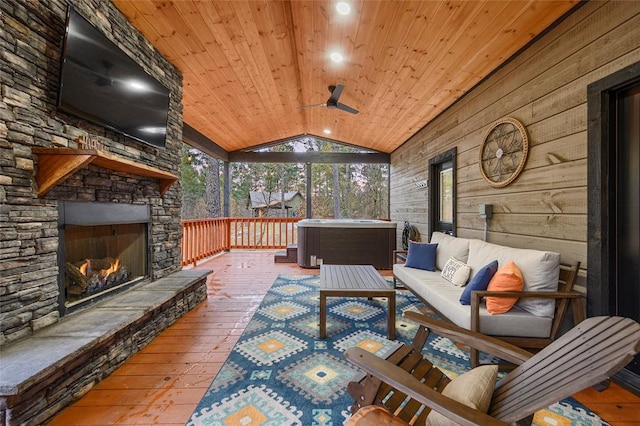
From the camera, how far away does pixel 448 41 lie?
249 centimetres

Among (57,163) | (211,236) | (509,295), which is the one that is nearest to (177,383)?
(57,163)

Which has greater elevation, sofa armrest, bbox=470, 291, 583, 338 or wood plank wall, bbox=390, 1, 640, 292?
wood plank wall, bbox=390, 1, 640, 292

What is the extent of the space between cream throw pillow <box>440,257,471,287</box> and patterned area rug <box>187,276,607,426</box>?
0.57 m

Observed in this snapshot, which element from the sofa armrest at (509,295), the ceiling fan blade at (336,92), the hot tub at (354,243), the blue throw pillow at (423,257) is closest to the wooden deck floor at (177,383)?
the sofa armrest at (509,295)

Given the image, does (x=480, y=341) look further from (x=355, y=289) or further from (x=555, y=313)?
(x=355, y=289)

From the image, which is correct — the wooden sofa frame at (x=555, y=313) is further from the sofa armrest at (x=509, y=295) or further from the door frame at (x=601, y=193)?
the door frame at (x=601, y=193)

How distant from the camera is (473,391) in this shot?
0.94 m

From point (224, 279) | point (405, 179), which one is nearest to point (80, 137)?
point (224, 279)

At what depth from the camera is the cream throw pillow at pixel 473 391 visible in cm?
90

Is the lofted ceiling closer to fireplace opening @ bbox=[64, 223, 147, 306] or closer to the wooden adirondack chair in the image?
fireplace opening @ bbox=[64, 223, 147, 306]

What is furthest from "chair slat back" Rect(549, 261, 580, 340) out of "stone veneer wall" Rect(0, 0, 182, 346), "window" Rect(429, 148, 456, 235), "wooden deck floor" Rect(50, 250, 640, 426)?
"stone veneer wall" Rect(0, 0, 182, 346)

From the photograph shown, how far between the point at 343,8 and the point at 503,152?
80.6 inches

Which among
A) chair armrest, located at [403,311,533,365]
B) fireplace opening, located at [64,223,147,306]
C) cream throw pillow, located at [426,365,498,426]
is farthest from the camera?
fireplace opening, located at [64,223,147,306]

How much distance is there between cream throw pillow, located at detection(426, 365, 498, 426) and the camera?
904 millimetres
